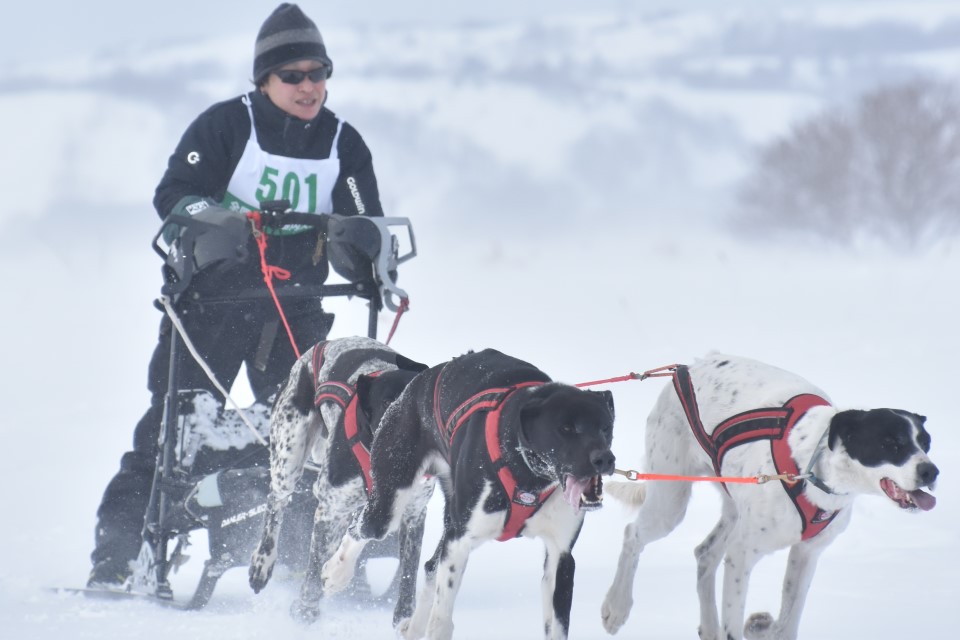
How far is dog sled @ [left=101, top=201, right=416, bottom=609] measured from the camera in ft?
12.5

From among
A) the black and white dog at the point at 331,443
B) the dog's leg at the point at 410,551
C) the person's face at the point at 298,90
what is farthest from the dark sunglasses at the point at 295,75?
the dog's leg at the point at 410,551

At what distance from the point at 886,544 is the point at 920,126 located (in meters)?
22.1

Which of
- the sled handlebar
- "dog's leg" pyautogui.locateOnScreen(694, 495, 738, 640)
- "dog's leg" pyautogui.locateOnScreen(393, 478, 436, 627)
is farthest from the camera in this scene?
the sled handlebar

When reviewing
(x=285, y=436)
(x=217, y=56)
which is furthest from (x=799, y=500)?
(x=217, y=56)

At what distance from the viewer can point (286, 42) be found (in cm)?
396

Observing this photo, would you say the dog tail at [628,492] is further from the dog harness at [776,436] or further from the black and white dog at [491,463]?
the black and white dog at [491,463]

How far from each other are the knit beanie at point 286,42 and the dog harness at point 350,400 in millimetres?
1017

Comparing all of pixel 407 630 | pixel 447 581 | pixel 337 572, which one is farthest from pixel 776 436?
pixel 337 572

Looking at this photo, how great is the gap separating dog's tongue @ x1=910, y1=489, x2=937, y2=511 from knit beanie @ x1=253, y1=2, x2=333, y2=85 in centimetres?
231

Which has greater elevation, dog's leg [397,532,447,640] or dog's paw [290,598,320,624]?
dog's leg [397,532,447,640]

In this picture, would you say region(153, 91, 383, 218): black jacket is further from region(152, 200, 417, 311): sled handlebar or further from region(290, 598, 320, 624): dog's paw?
region(290, 598, 320, 624): dog's paw

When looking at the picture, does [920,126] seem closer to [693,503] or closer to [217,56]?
[217,56]

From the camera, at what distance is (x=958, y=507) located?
5.00 metres

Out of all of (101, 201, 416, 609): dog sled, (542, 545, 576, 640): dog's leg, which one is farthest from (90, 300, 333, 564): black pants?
(542, 545, 576, 640): dog's leg
